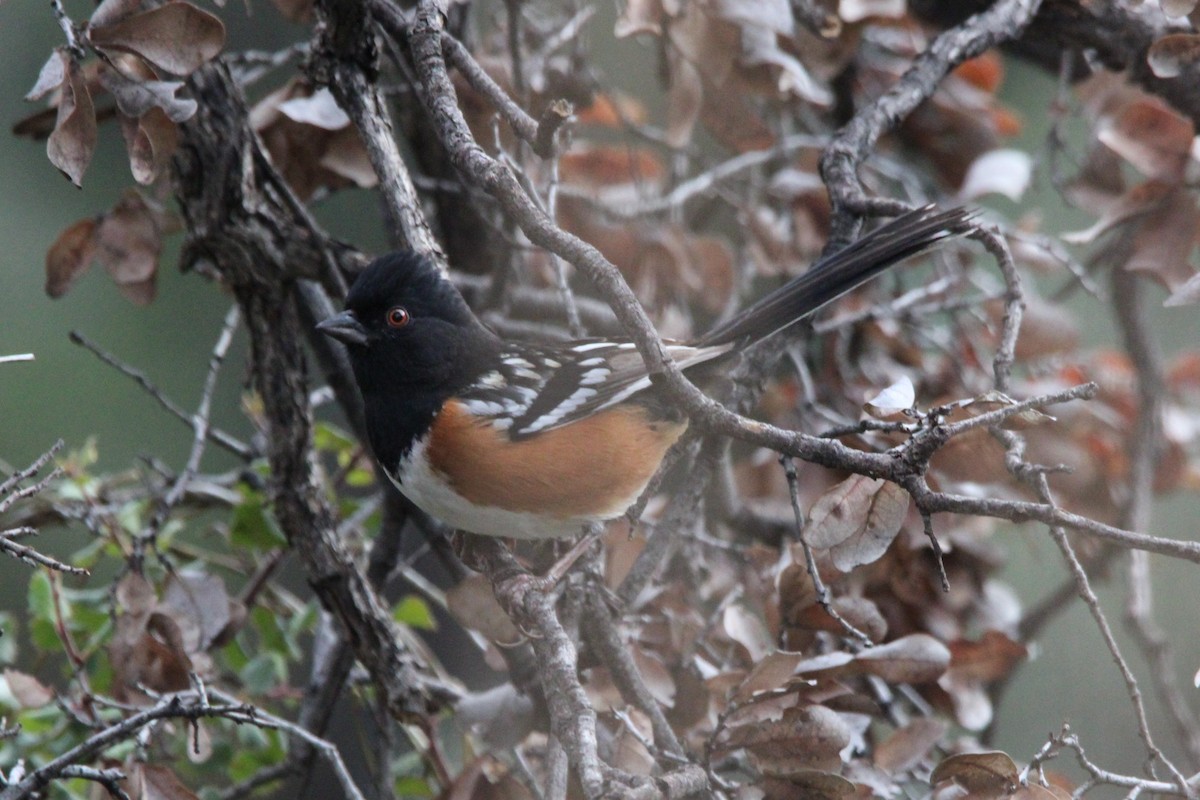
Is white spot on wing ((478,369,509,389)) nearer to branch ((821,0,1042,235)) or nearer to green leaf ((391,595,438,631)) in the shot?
green leaf ((391,595,438,631))

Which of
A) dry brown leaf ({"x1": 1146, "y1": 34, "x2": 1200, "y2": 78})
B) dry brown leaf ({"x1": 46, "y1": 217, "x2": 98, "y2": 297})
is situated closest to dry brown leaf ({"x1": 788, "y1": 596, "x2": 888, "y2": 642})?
dry brown leaf ({"x1": 1146, "y1": 34, "x2": 1200, "y2": 78})

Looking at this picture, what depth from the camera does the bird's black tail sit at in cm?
206

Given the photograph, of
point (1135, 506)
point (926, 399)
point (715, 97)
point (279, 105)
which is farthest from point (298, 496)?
point (1135, 506)

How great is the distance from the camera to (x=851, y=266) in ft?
7.00

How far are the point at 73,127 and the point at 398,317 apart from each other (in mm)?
676

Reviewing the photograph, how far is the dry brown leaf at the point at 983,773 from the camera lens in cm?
158

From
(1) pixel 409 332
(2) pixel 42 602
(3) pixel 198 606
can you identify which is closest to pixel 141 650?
(3) pixel 198 606

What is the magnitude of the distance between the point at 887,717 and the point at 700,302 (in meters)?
1.36

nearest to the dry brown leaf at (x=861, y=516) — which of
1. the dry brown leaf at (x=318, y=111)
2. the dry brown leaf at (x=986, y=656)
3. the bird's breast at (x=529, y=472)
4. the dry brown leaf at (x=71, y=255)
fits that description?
the bird's breast at (x=529, y=472)

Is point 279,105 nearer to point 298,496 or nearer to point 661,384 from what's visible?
point 298,496

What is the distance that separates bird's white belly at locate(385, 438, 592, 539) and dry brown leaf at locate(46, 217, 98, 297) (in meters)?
0.82

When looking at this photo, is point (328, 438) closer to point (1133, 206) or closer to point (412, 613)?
point (412, 613)

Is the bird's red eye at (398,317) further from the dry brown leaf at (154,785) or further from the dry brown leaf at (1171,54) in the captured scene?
the dry brown leaf at (1171,54)

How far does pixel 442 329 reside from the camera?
2303mm
